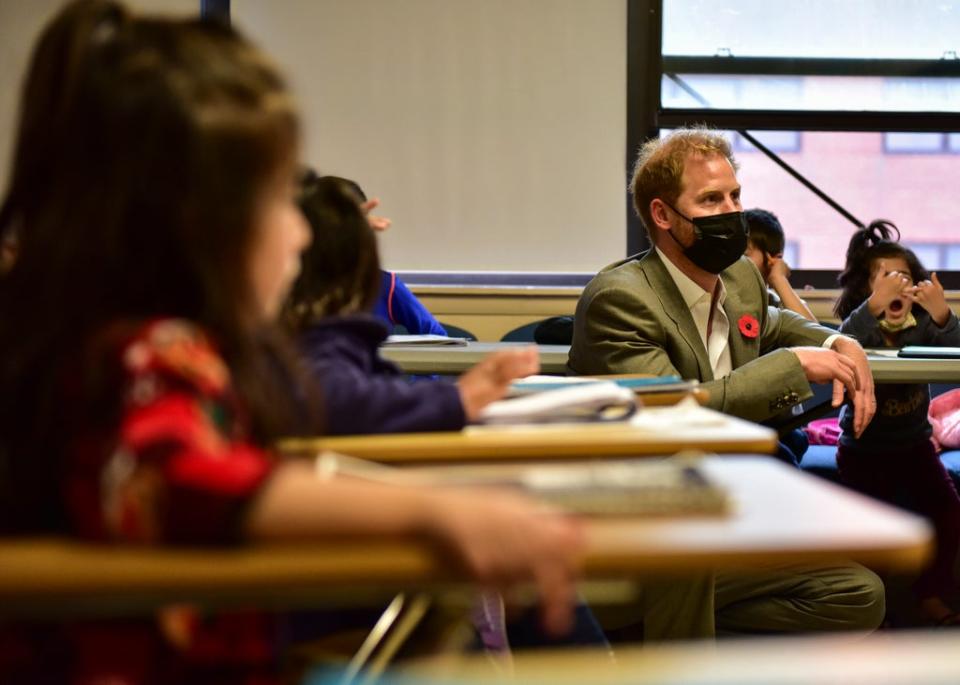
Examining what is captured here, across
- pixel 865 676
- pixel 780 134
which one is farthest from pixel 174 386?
pixel 780 134

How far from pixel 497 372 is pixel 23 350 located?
78 centimetres

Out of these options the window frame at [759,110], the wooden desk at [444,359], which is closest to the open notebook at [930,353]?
the wooden desk at [444,359]

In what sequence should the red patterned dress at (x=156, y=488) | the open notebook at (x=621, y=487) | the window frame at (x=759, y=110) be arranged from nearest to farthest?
1. the red patterned dress at (x=156, y=488)
2. the open notebook at (x=621, y=487)
3. the window frame at (x=759, y=110)

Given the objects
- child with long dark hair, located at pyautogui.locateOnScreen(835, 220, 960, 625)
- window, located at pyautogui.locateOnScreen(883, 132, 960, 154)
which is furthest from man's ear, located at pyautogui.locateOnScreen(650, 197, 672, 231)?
window, located at pyautogui.locateOnScreen(883, 132, 960, 154)

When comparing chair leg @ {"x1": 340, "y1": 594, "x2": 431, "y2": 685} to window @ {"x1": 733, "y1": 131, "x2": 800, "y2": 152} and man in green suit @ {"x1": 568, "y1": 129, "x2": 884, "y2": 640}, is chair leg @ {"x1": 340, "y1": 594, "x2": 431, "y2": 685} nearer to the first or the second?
man in green suit @ {"x1": 568, "y1": 129, "x2": 884, "y2": 640}

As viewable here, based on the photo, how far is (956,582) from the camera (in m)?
3.34

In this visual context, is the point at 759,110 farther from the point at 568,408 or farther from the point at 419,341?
the point at 568,408

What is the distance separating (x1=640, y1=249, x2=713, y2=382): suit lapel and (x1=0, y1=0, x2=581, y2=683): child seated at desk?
174 centimetres

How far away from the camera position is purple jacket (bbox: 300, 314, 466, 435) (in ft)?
4.65

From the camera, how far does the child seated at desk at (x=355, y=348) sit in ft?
4.69

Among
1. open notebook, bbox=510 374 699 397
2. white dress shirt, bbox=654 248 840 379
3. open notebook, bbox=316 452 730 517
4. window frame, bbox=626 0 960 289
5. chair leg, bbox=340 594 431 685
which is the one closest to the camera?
open notebook, bbox=316 452 730 517

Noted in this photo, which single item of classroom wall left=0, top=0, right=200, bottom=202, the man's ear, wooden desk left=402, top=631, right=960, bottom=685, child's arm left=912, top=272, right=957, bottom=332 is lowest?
child's arm left=912, top=272, right=957, bottom=332

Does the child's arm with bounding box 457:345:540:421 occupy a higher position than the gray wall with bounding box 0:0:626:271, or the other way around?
the gray wall with bounding box 0:0:626:271

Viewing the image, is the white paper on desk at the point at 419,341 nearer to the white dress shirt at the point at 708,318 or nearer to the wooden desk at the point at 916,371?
the white dress shirt at the point at 708,318
